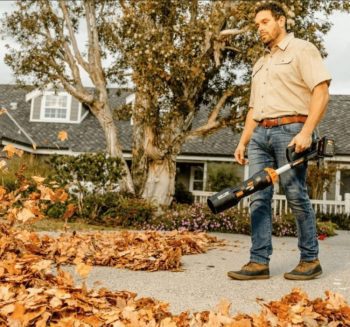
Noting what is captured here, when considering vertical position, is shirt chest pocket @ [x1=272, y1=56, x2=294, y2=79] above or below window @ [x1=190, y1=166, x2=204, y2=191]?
above

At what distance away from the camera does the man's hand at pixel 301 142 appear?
356cm

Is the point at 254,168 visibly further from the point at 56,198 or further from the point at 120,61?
→ the point at 120,61

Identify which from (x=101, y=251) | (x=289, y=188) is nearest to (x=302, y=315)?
(x=289, y=188)

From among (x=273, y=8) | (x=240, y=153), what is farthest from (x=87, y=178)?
(x=273, y=8)

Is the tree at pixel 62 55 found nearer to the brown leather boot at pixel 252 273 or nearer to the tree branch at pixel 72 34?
the tree branch at pixel 72 34

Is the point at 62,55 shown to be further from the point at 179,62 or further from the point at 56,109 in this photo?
the point at 56,109

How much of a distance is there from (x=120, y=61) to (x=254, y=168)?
1075 cm

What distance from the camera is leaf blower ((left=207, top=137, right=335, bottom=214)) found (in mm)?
3664

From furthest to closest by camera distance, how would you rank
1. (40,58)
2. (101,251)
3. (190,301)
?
(40,58), (101,251), (190,301)

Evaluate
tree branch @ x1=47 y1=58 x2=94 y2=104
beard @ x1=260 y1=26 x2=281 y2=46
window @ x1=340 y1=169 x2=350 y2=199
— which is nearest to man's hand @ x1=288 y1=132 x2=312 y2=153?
beard @ x1=260 y1=26 x2=281 y2=46

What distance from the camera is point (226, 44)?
40.7ft

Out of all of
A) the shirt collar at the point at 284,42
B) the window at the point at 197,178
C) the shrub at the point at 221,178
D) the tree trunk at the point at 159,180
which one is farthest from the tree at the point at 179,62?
the window at the point at 197,178

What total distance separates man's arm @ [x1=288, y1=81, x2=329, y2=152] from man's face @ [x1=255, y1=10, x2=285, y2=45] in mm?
526

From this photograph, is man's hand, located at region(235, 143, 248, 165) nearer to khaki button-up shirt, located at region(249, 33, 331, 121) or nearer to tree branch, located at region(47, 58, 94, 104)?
khaki button-up shirt, located at region(249, 33, 331, 121)
